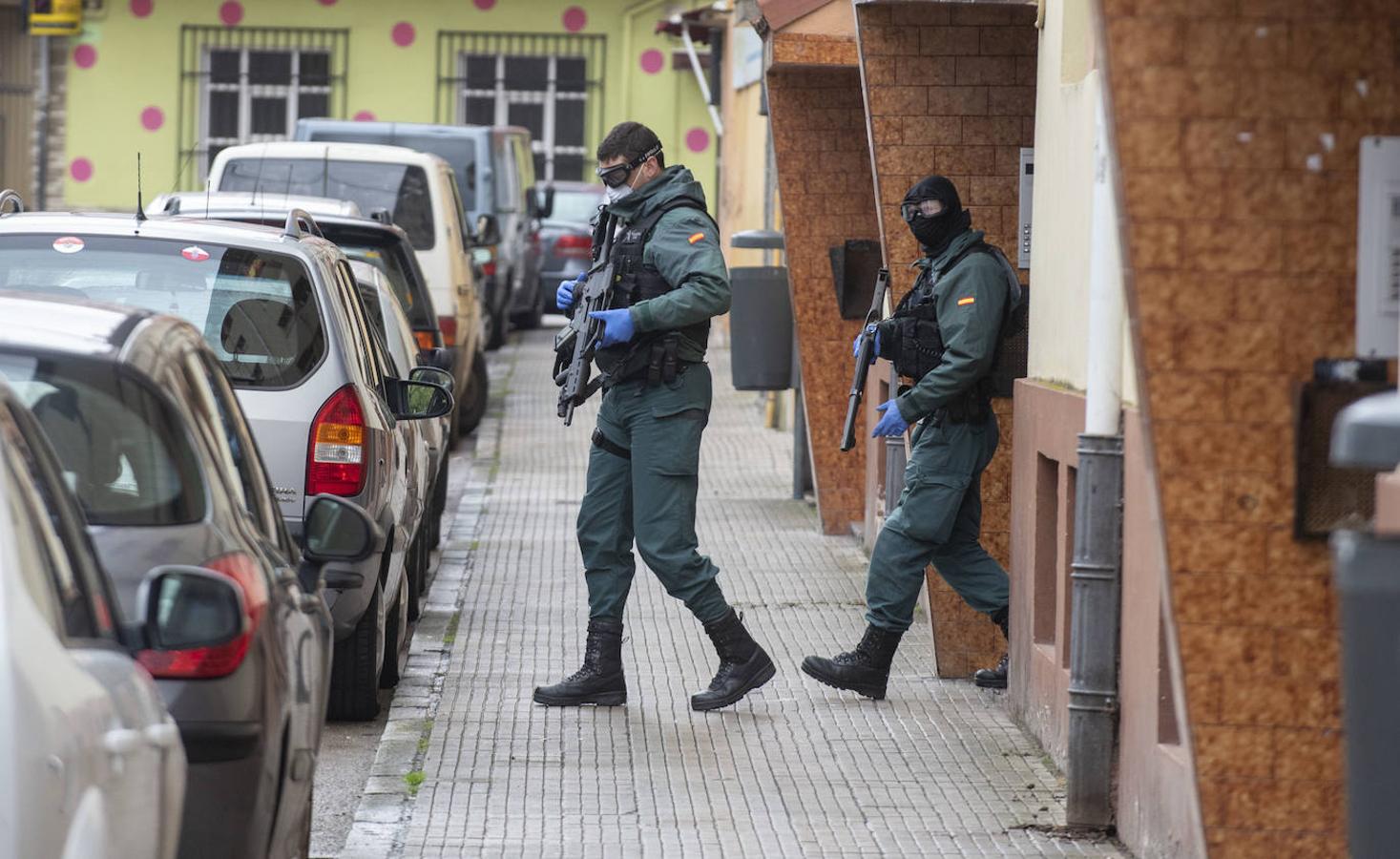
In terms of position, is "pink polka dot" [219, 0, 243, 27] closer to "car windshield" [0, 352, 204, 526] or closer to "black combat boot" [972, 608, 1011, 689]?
"black combat boot" [972, 608, 1011, 689]

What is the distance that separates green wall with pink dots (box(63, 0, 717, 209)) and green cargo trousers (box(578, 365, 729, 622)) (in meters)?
23.6

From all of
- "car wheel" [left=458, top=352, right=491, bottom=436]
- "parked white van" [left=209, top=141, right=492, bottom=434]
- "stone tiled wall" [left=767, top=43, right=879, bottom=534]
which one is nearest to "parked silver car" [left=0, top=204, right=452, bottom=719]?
"stone tiled wall" [left=767, top=43, right=879, bottom=534]

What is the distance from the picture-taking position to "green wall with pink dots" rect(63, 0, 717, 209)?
102ft

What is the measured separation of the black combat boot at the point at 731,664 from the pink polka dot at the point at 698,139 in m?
24.1

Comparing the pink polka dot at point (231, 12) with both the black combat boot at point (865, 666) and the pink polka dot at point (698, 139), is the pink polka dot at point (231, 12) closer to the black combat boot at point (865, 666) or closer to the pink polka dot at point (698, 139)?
the pink polka dot at point (698, 139)

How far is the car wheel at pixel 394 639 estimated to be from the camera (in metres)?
7.88

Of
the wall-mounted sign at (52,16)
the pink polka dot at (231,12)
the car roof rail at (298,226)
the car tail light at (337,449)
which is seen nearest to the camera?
the car tail light at (337,449)

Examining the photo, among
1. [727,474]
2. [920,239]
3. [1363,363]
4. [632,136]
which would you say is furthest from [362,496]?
[727,474]

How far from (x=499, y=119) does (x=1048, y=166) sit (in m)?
24.9

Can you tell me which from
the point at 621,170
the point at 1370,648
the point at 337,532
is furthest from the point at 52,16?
the point at 1370,648

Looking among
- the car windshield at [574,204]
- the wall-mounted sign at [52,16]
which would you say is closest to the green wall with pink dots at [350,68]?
the wall-mounted sign at [52,16]

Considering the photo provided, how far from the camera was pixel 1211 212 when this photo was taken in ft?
15.2

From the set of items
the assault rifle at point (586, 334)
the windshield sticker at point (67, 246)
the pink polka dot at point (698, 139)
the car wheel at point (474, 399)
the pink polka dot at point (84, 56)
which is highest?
the pink polka dot at point (84, 56)

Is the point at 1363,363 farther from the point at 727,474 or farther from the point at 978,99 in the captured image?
the point at 727,474
